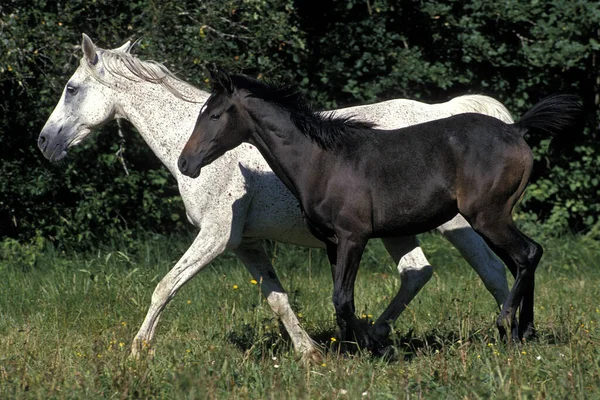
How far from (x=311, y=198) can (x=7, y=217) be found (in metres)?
5.47

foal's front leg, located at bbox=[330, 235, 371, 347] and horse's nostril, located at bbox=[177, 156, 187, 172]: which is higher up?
horse's nostril, located at bbox=[177, 156, 187, 172]

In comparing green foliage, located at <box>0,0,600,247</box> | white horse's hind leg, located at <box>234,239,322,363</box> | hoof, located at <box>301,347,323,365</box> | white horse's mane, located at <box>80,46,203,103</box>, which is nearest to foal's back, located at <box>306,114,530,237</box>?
hoof, located at <box>301,347,323,365</box>

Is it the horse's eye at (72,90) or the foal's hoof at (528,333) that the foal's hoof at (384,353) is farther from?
the horse's eye at (72,90)

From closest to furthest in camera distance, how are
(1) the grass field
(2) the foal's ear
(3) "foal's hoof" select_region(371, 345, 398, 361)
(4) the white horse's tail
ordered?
1. (1) the grass field
2. (2) the foal's ear
3. (3) "foal's hoof" select_region(371, 345, 398, 361)
4. (4) the white horse's tail

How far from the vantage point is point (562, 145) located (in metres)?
5.45

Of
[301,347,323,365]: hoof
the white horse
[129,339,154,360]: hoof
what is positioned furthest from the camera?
the white horse

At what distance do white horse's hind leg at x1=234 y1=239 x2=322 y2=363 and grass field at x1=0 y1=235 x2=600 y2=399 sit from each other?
16 cm

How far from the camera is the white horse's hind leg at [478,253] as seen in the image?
5.98m

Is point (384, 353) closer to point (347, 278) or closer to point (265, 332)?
point (347, 278)

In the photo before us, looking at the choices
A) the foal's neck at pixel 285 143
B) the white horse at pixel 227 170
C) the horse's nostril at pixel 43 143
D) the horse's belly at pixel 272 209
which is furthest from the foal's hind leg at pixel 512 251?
the horse's nostril at pixel 43 143

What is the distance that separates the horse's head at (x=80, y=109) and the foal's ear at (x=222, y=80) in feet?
3.89

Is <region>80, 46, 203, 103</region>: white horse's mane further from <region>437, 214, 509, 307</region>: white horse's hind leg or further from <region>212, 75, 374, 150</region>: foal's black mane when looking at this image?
<region>437, 214, 509, 307</region>: white horse's hind leg

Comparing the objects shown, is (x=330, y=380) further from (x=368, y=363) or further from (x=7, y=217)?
(x=7, y=217)

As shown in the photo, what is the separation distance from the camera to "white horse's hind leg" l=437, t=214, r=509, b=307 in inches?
236
